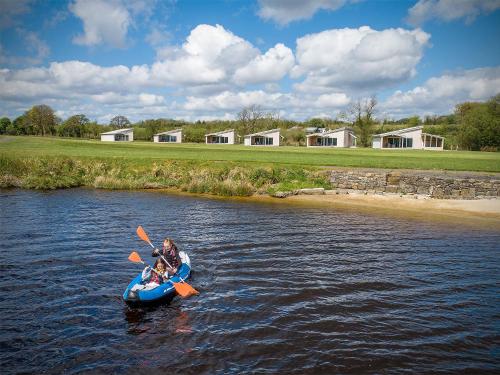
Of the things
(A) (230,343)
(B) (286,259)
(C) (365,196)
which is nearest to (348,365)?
(A) (230,343)

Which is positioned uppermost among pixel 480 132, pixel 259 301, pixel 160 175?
pixel 480 132

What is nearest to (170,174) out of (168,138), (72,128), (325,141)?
(325,141)

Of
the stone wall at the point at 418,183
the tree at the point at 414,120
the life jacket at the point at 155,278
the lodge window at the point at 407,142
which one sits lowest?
the life jacket at the point at 155,278

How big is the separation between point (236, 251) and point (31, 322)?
7993 millimetres

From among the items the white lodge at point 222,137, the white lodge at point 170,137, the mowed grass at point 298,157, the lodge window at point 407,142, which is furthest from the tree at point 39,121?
the lodge window at point 407,142

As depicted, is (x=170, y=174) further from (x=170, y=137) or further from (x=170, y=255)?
(x=170, y=137)

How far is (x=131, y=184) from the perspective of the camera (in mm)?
32594

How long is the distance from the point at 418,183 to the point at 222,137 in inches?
2904

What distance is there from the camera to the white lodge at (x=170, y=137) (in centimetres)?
10164

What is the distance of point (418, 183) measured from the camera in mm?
30422

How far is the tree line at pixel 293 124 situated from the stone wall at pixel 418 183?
5260cm

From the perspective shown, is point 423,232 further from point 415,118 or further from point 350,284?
point 415,118

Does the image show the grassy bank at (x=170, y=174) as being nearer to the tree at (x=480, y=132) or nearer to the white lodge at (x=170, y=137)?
the tree at (x=480, y=132)

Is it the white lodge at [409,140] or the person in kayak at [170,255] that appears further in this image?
the white lodge at [409,140]
